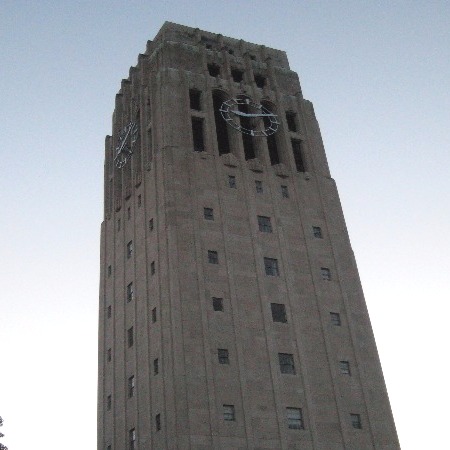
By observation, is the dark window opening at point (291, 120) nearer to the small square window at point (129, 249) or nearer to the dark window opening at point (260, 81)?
the dark window opening at point (260, 81)

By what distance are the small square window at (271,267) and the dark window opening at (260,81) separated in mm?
25502

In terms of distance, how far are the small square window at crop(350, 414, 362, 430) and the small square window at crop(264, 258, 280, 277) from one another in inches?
496

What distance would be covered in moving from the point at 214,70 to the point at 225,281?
29355 mm

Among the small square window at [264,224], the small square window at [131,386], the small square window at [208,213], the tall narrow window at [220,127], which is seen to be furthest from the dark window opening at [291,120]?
the small square window at [131,386]

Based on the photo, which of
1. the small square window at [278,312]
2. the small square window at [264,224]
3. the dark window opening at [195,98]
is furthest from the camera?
the dark window opening at [195,98]

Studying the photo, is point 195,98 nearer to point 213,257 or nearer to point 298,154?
point 298,154

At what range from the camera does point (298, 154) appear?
232 ft

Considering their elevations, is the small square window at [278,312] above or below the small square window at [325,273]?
below

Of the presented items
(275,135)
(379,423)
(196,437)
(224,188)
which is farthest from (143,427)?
(275,135)

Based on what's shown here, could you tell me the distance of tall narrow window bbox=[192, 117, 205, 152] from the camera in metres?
67.2

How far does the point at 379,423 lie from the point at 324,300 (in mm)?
10568

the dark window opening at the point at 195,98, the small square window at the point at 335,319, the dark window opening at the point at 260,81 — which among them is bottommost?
the small square window at the point at 335,319

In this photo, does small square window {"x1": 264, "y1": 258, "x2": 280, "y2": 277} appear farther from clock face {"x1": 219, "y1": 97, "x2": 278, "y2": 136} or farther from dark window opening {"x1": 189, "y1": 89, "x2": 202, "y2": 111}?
dark window opening {"x1": 189, "y1": 89, "x2": 202, "y2": 111}

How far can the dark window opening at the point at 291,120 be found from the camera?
2876 inches
